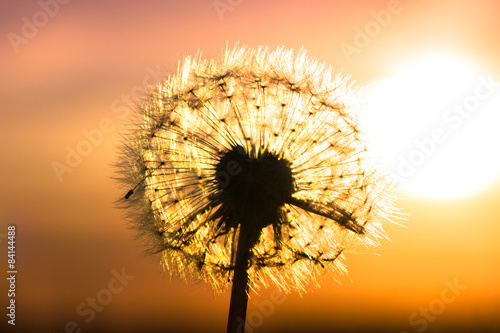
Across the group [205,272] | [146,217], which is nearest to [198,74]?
[146,217]

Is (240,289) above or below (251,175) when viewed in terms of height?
below

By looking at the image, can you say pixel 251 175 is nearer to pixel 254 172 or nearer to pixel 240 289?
pixel 254 172

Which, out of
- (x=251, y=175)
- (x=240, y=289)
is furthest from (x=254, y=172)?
(x=240, y=289)
